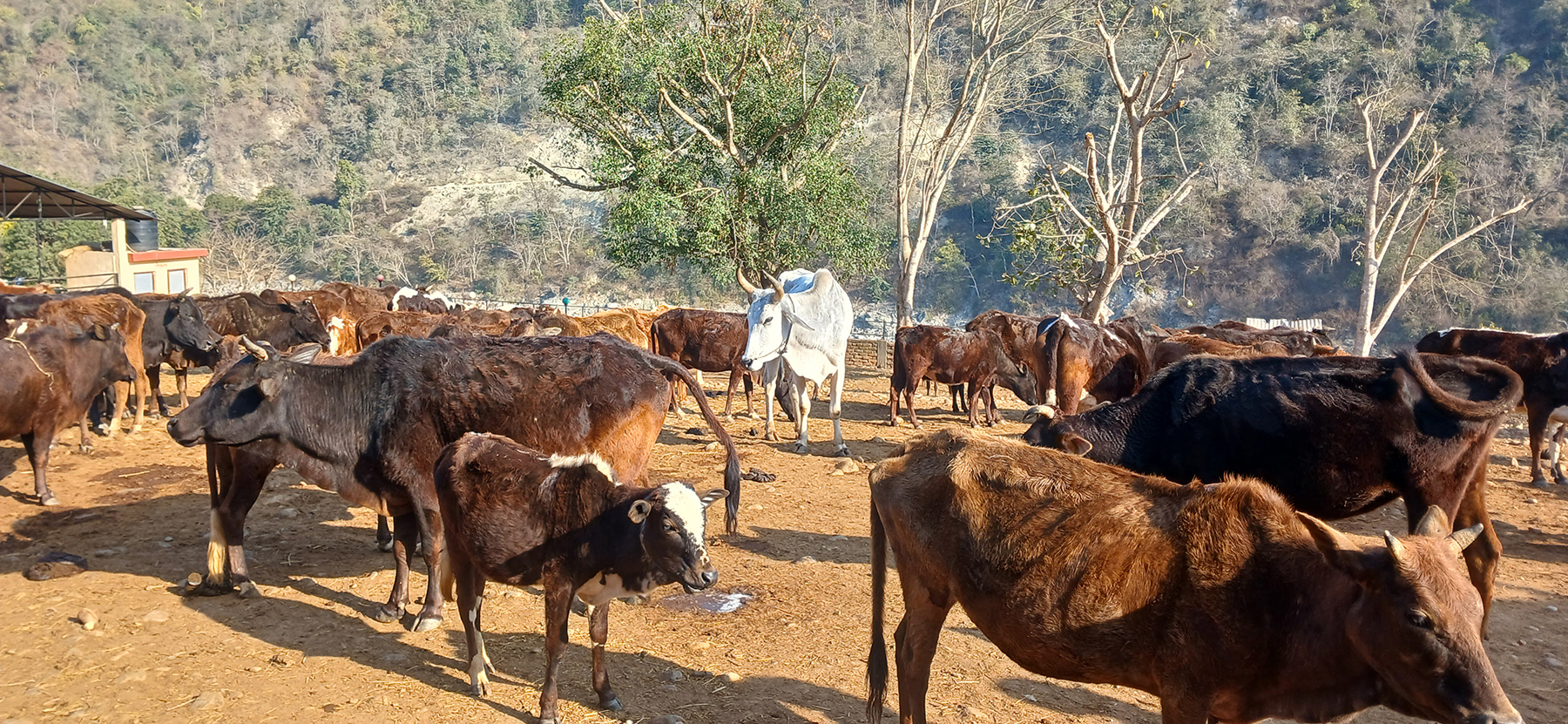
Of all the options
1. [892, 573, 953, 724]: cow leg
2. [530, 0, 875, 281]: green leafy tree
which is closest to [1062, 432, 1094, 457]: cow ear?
[892, 573, 953, 724]: cow leg

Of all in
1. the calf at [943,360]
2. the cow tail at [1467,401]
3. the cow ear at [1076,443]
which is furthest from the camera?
the calf at [943,360]

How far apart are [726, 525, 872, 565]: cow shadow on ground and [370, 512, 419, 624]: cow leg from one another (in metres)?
2.86

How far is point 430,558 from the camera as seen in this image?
6723mm

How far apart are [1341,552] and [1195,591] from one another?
54 cm

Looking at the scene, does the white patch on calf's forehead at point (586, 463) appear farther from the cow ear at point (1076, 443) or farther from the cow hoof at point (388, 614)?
the cow ear at point (1076, 443)

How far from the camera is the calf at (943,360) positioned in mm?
15883

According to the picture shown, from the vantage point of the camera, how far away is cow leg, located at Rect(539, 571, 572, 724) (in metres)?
5.17

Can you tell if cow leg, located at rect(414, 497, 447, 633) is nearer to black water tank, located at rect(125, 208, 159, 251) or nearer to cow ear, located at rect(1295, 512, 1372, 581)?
cow ear, located at rect(1295, 512, 1372, 581)

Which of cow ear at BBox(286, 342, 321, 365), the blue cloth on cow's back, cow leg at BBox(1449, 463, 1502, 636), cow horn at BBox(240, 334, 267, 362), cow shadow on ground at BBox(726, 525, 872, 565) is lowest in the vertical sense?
cow shadow on ground at BBox(726, 525, 872, 565)

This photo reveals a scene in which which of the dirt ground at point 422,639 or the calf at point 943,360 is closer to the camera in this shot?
the dirt ground at point 422,639

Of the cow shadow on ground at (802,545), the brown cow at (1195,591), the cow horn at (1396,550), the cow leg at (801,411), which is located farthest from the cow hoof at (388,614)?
the cow leg at (801,411)

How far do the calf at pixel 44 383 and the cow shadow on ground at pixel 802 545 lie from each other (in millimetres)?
7172

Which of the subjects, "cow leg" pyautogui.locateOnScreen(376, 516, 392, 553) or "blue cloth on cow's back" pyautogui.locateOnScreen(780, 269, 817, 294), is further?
"blue cloth on cow's back" pyautogui.locateOnScreen(780, 269, 817, 294)

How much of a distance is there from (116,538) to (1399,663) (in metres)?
9.74
